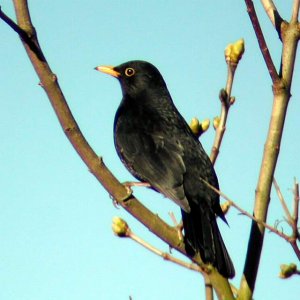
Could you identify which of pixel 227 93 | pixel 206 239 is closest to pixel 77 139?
pixel 227 93

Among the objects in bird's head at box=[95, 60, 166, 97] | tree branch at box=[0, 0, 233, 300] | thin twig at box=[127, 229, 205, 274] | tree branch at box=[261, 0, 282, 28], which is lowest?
thin twig at box=[127, 229, 205, 274]

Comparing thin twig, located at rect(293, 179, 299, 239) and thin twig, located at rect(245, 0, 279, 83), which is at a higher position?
thin twig, located at rect(245, 0, 279, 83)

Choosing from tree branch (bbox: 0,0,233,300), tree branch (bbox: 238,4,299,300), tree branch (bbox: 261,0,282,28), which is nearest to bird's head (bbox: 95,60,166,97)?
tree branch (bbox: 261,0,282,28)

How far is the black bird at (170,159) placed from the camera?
482 centimetres

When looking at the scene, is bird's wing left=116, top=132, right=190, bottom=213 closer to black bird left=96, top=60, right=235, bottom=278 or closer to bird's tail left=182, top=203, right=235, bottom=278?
black bird left=96, top=60, right=235, bottom=278

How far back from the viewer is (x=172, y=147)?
5707 millimetres

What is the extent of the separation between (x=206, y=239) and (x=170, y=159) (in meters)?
1.09

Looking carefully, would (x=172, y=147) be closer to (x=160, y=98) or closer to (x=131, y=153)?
(x=131, y=153)

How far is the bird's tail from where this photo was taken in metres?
3.99

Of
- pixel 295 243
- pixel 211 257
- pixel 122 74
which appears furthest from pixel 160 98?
pixel 295 243

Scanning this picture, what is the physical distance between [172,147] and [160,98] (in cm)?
122

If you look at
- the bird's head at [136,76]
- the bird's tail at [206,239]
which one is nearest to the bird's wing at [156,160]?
the bird's tail at [206,239]

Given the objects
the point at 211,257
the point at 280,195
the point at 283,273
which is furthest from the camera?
the point at 211,257

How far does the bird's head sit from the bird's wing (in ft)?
3.65
